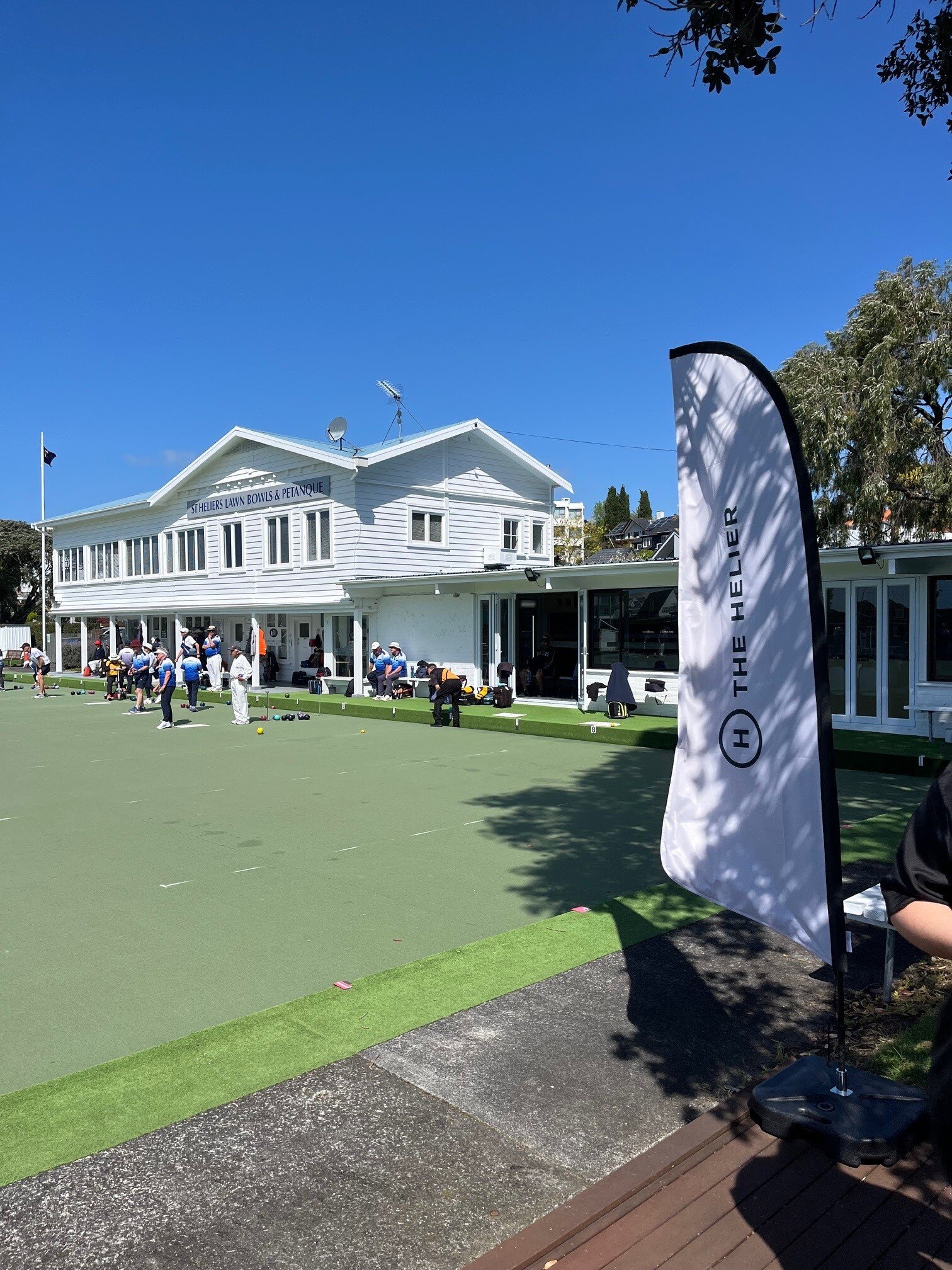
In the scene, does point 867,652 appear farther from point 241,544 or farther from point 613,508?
point 613,508

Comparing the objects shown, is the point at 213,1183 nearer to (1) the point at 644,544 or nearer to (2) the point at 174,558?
(2) the point at 174,558

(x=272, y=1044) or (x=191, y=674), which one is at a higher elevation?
(x=191, y=674)

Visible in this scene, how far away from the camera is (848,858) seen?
7539 millimetres

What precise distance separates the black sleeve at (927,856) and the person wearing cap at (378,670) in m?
21.8

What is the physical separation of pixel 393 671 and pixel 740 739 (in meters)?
20.0

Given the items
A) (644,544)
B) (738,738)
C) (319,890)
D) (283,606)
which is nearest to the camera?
(738,738)

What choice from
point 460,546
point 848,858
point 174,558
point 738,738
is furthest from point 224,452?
point 738,738

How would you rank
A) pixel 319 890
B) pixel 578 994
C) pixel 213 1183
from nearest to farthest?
pixel 213 1183 < pixel 578 994 < pixel 319 890

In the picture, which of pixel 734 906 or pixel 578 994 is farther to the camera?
pixel 578 994

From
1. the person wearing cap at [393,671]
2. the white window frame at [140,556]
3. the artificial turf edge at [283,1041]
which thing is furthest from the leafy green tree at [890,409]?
the white window frame at [140,556]

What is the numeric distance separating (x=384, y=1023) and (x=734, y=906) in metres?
1.86

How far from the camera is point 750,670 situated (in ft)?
12.2

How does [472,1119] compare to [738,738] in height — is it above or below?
below

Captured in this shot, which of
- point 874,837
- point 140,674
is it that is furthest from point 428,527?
point 874,837
